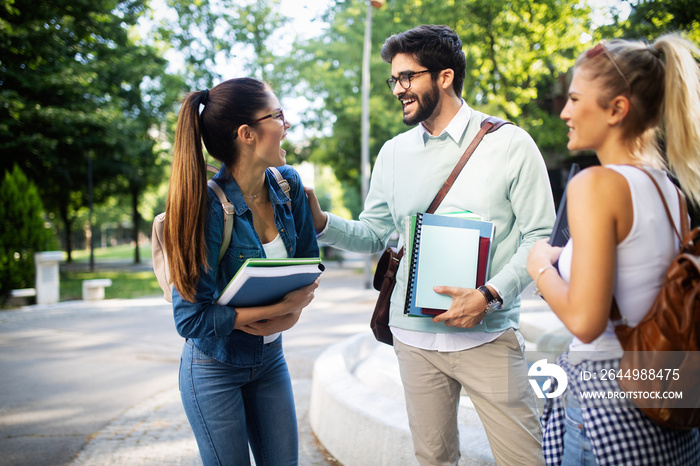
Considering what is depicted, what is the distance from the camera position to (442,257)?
2.10 metres

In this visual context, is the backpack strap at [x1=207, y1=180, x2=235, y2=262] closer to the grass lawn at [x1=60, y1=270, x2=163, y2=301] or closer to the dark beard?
the dark beard

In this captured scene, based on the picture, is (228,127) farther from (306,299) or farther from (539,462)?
(539,462)

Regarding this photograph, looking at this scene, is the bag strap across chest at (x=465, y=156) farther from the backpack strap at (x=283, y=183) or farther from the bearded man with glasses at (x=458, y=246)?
the backpack strap at (x=283, y=183)

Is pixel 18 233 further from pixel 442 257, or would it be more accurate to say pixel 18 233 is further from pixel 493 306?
pixel 493 306

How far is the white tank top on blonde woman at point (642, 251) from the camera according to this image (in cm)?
133

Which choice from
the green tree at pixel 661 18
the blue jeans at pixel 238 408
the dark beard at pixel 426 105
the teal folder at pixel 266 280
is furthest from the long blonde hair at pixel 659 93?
the green tree at pixel 661 18

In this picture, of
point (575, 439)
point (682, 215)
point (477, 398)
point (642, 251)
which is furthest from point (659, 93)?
point (477, 398)

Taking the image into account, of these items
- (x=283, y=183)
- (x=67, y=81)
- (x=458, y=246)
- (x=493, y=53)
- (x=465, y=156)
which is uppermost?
(x=493, y=53)

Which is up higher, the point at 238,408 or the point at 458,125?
the point at 458,125

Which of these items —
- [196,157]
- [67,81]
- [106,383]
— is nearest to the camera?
[196,157]

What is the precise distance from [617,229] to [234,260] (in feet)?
4.39

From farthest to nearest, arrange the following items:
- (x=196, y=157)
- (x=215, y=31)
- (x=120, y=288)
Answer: (x=215, y=31) < (x=120, y=288) < (x=196, y=157)

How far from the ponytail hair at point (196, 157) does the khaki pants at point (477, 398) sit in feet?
3.11

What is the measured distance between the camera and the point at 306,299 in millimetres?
2195
